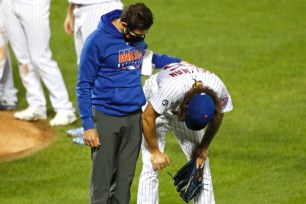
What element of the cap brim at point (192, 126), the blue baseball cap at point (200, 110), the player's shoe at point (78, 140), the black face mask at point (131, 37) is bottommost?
the player's shoe at point (78, 140)

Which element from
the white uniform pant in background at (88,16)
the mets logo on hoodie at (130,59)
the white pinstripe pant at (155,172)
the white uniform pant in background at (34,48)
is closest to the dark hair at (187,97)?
the mets logo on hoodie at (130,59)

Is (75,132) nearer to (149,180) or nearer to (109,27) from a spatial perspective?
(149,180)

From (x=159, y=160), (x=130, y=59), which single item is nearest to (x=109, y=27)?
(x=130, y=59)

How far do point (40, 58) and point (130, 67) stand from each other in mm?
3726

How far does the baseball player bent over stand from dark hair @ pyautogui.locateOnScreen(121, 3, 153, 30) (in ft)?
1.78

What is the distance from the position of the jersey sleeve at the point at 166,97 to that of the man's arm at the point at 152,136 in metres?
0.07

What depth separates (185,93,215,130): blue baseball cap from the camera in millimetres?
7320

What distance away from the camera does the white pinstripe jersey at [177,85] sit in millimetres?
7492

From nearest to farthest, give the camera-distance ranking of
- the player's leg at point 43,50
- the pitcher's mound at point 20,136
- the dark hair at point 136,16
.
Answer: the dark hair at point 136,16 < the pitcher's mound at point 20,136 < the player's leg at point 43,50

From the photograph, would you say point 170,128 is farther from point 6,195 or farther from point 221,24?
point 221,24

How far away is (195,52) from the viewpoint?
548 inches

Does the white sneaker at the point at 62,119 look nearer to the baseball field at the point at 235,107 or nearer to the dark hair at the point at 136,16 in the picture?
the baseball field at the point at 235,107

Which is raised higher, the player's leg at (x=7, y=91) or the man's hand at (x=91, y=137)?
the man's hand at (x=91, y=137)

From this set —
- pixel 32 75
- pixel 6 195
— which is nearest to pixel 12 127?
pixel 32 75
